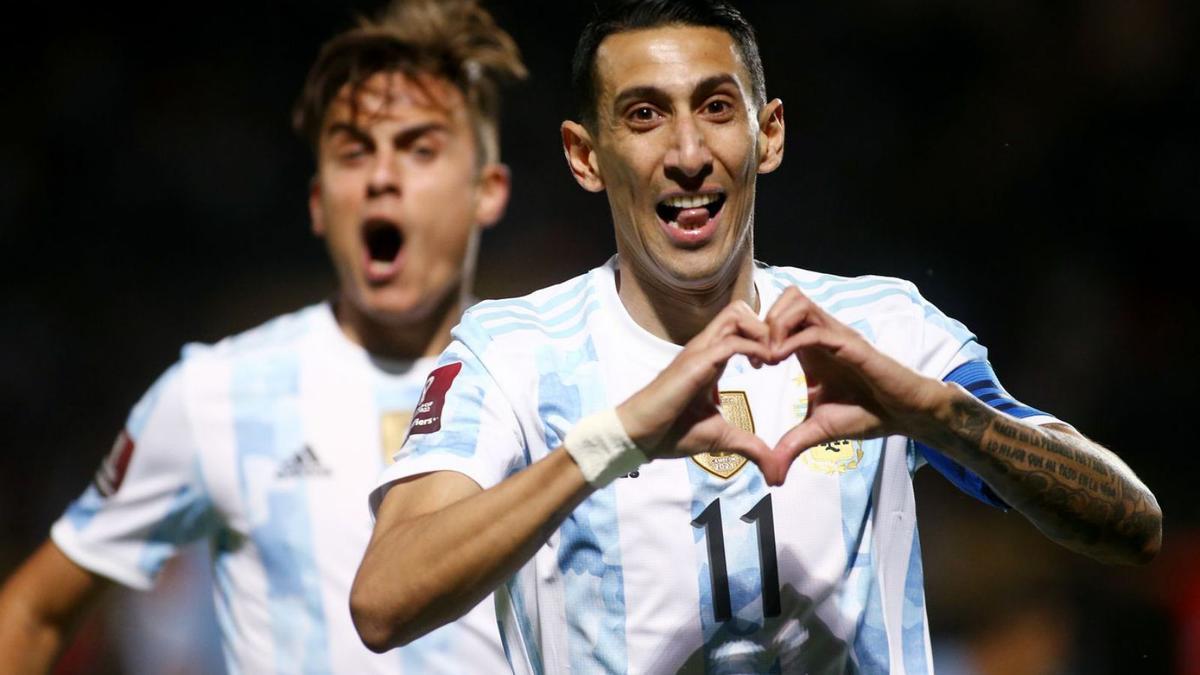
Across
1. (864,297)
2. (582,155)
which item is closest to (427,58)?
(582,155)

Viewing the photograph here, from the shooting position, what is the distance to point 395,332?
468 cm

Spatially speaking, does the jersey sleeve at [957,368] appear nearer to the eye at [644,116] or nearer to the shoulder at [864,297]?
the shoulder at [864,297]

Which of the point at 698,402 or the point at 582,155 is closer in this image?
the point at 698,402

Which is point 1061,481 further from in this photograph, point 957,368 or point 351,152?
point 351,152

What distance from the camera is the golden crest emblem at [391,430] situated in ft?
14.5

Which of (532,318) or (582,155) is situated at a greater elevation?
(582,155)

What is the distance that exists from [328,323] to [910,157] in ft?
11.1

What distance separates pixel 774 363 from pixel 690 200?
64 cm

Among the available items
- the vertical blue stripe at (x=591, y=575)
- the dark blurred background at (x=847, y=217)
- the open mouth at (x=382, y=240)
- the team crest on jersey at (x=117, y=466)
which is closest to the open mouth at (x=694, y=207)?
the vertical blue stripe at (x=591, y=575)

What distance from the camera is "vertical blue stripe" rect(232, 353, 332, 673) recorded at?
4133 millimetres

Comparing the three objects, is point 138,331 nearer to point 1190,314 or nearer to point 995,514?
point 995,514

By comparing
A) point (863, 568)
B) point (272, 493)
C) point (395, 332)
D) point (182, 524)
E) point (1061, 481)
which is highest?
point (1061, 481)

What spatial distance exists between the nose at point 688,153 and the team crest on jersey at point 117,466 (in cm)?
230

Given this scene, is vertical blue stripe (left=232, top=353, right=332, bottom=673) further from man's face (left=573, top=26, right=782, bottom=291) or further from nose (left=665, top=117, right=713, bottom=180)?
nose (left=665, top=117, right=713, bottom=180)
